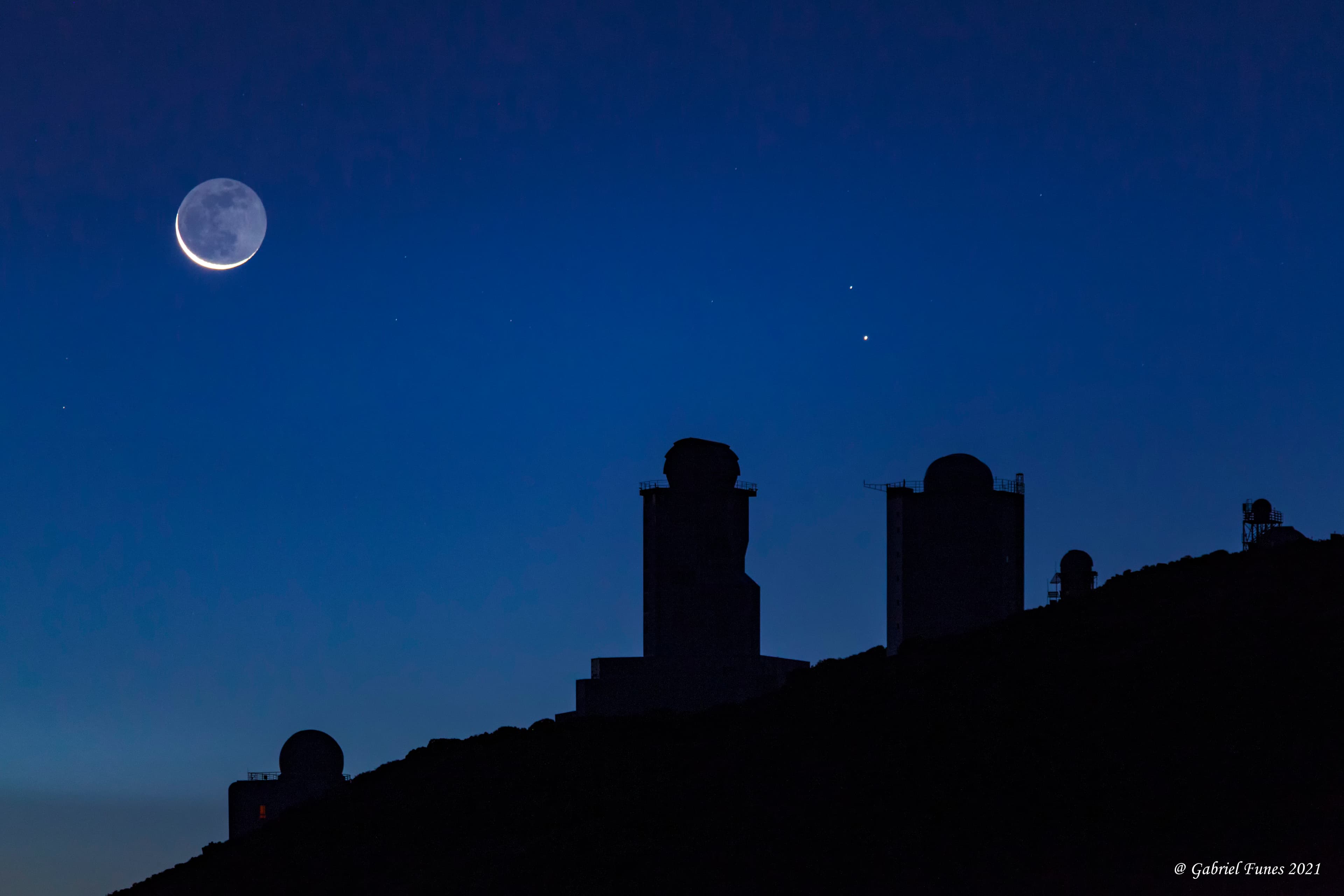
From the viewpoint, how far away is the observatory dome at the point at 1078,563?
180 feet

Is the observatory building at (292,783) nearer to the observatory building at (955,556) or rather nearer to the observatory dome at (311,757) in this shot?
the observatory dome at (311,757)

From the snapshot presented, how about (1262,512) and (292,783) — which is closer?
(292,783)

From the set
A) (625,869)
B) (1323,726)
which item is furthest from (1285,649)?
(625,869)

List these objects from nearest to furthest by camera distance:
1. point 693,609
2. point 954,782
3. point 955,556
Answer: point 954,782 → point 955,556 → point 693,609

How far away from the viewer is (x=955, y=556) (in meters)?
45.3

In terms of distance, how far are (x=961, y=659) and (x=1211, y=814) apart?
1327 cm

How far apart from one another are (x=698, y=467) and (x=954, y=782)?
21.8 metres

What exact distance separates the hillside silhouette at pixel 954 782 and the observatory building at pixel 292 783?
3422 millimetres

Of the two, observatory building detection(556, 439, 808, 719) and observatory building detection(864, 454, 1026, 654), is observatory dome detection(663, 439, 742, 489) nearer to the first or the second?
observatory building detection(556, 439, 808, 719)

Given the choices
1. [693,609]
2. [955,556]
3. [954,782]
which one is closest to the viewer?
[954,782]

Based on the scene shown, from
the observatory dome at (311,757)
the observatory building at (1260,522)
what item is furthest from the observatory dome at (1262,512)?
the observatory dome at (311,757)

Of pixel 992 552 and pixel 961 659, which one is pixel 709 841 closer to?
pixel 961 659

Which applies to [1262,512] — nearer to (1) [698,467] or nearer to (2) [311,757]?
(1) [698,467]

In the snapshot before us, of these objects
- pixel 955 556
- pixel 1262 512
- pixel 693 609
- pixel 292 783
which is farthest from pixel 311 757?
pixel 1262 512
